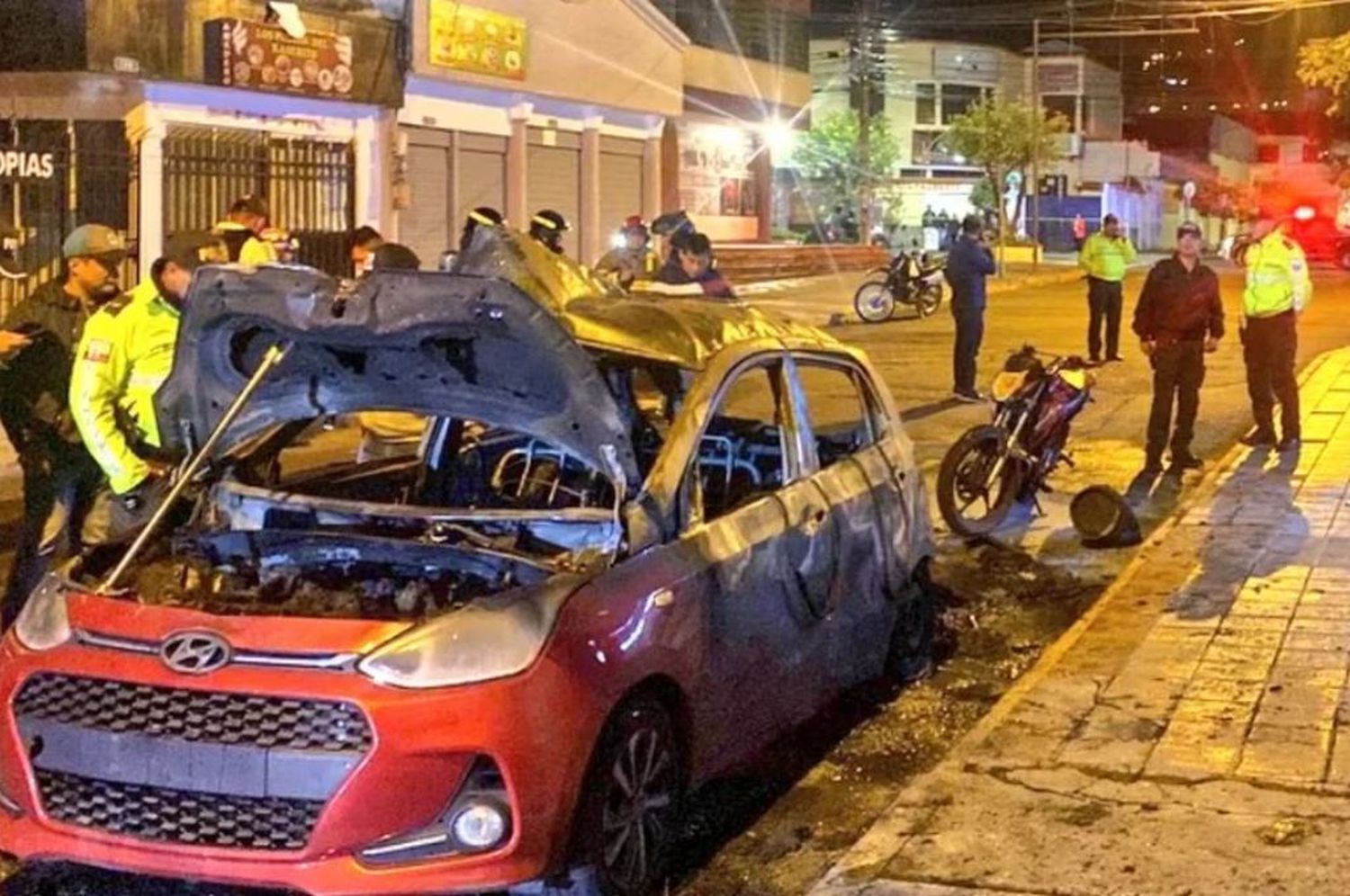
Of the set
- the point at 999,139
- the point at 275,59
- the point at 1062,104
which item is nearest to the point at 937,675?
the point at 275,59

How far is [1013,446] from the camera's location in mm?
10742

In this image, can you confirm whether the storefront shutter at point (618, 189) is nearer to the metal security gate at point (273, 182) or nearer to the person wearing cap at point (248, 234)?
the metal security gate at point (273, 182)

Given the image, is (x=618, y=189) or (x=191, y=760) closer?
(x=191, y=760)

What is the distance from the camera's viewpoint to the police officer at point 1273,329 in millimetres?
12789

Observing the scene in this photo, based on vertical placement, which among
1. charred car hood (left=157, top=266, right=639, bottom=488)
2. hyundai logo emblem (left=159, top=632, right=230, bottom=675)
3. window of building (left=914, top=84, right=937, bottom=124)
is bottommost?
hyundai logo emblem (left=159, top=632, right=230, bottom=675)

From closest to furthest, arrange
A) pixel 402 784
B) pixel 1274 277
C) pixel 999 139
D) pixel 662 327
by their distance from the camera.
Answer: pixel 402 784, pixel 662 327, pixel 1274 277, pixel 999 139

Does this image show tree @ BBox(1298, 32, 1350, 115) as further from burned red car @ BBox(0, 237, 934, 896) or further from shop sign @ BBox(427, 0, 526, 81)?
burned red car @ BBox(0, 237, 934, 896)

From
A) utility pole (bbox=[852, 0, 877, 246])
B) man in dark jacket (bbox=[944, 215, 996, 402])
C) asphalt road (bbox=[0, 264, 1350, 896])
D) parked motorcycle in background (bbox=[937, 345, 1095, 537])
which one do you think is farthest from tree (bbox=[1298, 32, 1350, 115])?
utility pole (bbox=[852, 0, 877, 246])

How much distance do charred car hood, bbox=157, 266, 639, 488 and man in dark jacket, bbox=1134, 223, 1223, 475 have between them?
24.6 ft

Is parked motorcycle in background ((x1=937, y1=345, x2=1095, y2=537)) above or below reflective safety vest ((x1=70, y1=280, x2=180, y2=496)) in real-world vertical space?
below

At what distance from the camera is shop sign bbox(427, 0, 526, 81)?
74.5ft

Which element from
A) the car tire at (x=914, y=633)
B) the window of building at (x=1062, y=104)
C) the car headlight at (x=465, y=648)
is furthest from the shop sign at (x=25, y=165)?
the window of building at (x=1062, y=104)

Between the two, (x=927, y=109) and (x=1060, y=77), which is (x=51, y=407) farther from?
(x=1060, y=77)

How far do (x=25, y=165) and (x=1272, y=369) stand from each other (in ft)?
34.8
